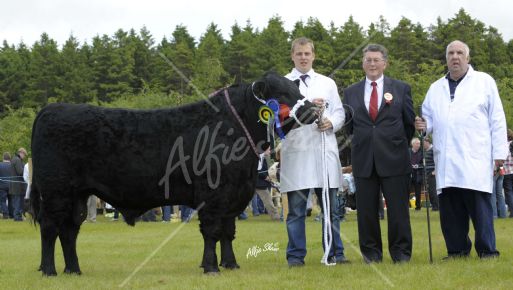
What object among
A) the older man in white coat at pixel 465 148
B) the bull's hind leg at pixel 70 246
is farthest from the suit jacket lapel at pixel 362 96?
the bull's hind leg at pixel 70 246

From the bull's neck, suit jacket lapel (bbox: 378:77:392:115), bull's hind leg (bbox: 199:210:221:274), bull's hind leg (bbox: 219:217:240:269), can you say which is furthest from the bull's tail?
suit jacket lapel (bbox: 378:77:392:115)

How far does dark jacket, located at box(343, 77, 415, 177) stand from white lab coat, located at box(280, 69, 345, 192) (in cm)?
25

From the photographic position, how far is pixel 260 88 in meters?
7.49

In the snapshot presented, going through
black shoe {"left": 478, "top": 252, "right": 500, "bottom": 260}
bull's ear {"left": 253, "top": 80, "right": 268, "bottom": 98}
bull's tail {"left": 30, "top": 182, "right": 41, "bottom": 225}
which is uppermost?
bull's ear {"left": 253, "top": 80, "right": 268, "bottom": 98}

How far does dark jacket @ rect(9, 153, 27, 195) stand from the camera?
888 inches

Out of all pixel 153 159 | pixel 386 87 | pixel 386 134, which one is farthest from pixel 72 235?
pixel 386 87

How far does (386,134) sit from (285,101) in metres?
1.35

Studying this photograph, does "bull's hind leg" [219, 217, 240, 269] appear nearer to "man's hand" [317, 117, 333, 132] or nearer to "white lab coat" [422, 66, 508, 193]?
"man's hand" [317, 117, 333, 132]

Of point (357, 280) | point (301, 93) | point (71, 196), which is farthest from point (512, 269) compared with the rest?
point (71, 196)

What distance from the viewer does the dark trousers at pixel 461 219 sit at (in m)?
7.95

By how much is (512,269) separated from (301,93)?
302 cm

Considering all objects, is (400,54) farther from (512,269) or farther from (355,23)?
(512,269)

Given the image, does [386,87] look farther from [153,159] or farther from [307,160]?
[153,159]

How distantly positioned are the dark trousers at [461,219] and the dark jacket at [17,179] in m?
17.5
